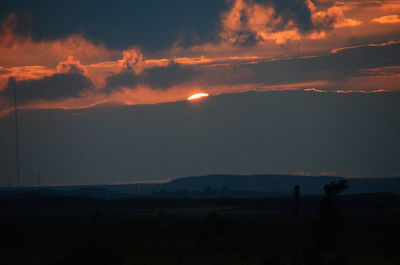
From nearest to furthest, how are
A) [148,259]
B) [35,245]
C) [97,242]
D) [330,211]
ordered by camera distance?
[330,211], [97,242], [148,259], [35,245]

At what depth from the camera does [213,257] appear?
135 ft

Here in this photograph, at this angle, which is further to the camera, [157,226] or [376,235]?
[157,226]

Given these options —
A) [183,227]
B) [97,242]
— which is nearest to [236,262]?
[97,242]

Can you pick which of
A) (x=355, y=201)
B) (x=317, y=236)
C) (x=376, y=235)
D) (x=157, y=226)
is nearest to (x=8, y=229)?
(x=157, y=226)

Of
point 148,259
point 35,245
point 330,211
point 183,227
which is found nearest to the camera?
point 330,211

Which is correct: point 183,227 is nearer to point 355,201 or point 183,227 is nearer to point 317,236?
point 317,236

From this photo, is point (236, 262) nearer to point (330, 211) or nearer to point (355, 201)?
point (330, 211)

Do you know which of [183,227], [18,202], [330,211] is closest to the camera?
[330,211]

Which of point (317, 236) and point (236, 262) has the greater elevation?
point (317, 236)

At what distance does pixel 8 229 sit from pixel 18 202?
53.9 meters

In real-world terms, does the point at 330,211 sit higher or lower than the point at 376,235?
higher

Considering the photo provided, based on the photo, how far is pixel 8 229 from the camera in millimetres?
70312

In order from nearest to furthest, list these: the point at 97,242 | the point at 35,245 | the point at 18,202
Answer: the point at 97,242 < the point at 35,245 < the point at 18,202

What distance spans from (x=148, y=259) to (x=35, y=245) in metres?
17.1
